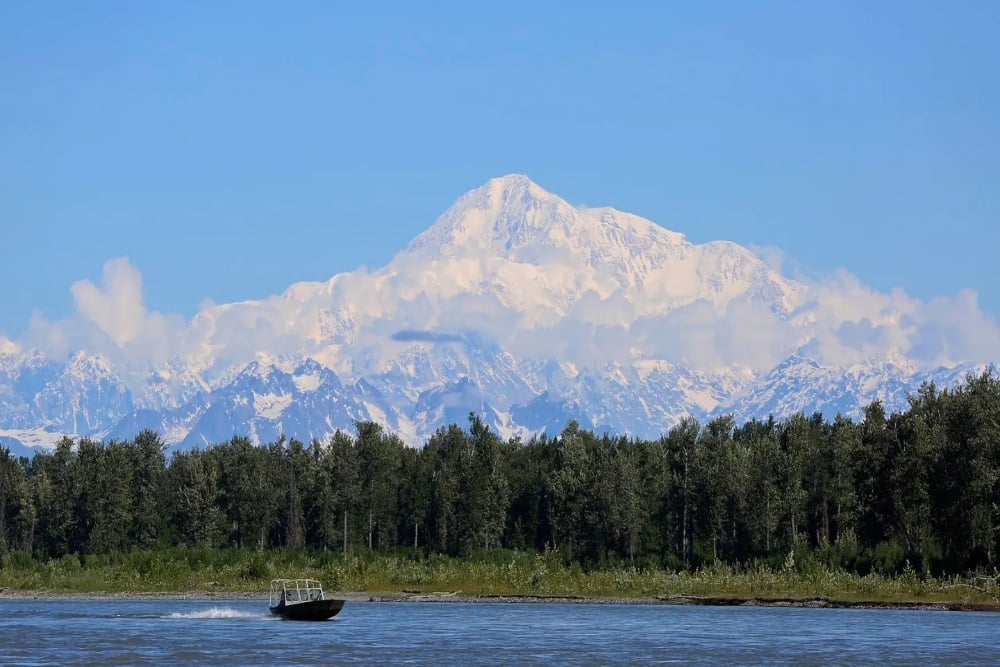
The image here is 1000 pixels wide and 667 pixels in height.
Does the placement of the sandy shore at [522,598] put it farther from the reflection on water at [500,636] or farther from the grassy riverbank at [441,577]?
the reflection on water at [500,636]

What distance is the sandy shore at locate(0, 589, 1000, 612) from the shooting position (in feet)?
394

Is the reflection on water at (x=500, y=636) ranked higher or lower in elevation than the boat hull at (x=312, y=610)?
lower

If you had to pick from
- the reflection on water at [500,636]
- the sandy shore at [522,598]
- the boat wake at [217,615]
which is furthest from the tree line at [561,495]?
the boat wake at [217,615]

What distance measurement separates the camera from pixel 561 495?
16800 cm

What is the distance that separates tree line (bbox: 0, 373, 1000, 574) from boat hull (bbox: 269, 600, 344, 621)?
4778 cm

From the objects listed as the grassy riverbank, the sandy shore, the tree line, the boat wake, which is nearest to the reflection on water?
the boat wake

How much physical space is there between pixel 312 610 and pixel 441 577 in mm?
41955

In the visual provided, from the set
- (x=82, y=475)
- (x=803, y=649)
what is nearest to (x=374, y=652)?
(x=803, y=649)

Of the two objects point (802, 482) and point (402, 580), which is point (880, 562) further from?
point (402, 580)

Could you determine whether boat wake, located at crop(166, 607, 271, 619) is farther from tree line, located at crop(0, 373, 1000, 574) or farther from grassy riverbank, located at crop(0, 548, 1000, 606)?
tree line, located at crop(0, 373, 1000, 574)

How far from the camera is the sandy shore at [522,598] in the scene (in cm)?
12000

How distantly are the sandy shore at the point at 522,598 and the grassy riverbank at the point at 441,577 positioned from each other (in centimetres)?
95

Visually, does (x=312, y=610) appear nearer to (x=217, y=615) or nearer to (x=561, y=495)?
(x=217, y=615)

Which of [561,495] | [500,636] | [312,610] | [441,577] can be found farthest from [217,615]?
[561,495]
